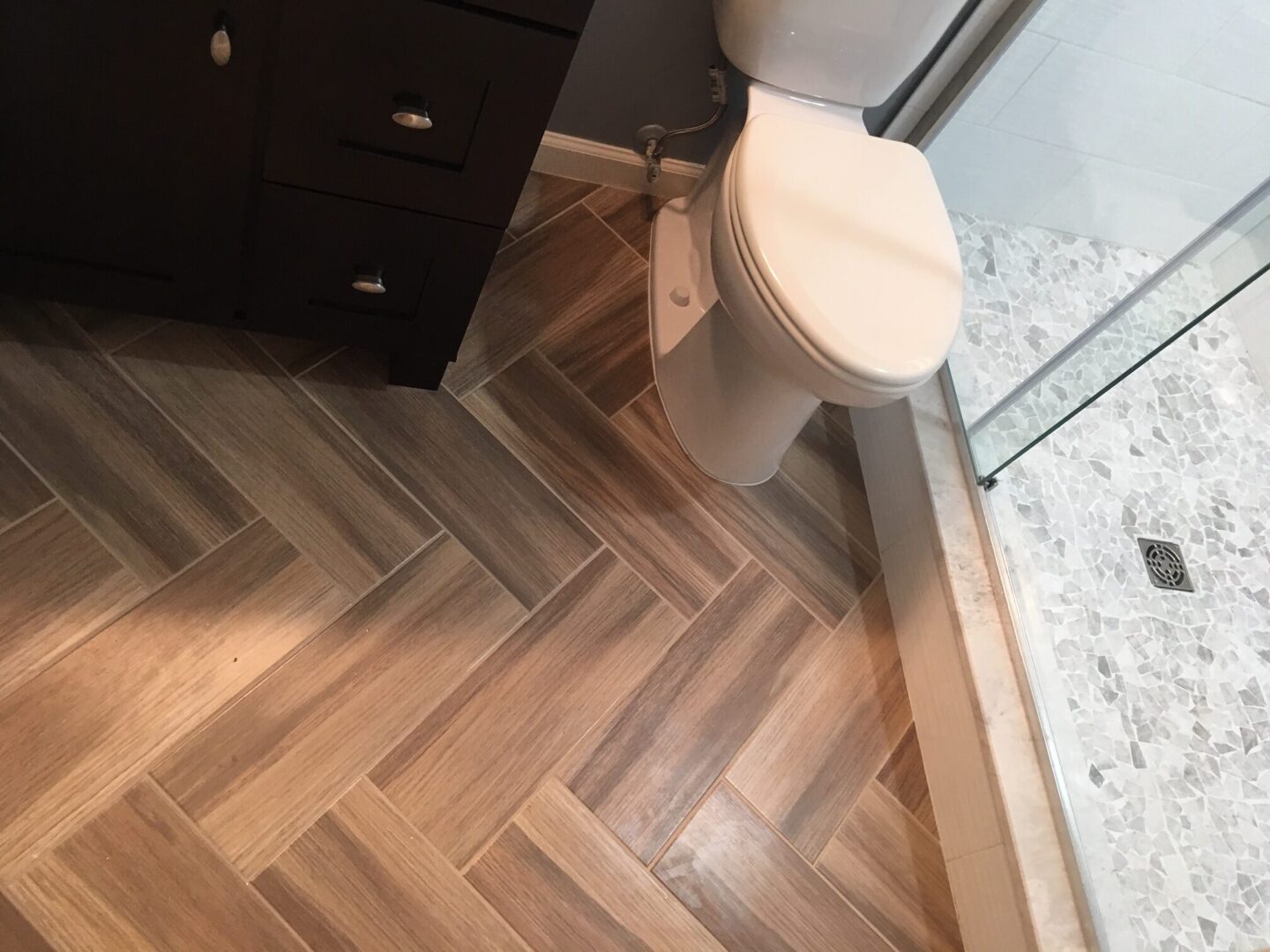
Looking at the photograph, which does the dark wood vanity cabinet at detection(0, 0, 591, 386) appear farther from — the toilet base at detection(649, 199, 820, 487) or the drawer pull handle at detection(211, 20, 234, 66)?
the toilet base at detection(649, 199, 820, 487)

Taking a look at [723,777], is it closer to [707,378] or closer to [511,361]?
[707,378]

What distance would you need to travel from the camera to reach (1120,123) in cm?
170

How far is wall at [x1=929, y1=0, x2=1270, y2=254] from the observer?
1.55 m

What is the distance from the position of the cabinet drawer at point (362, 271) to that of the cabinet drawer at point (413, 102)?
31 mm

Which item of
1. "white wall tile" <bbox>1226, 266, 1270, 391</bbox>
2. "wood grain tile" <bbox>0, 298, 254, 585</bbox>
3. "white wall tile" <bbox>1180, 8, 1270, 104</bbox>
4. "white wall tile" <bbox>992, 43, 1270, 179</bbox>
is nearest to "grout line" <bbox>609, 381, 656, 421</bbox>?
"wood grain tile" <bbox>0, 298, 254, 585</bbox>

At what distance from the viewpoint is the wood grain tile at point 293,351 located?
1.42 metres

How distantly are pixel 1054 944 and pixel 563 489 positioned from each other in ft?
2.92

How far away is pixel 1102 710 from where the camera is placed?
1431mm

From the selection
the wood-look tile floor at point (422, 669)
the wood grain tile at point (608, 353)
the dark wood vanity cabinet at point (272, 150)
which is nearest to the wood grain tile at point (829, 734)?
the wood-look tile floor at point (422, 669)

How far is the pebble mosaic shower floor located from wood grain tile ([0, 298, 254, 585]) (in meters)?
1.19

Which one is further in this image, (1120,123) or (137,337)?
(1120,123)

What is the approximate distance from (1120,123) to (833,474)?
0.81 meters

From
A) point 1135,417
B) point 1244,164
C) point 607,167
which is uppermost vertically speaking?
point 1244,164

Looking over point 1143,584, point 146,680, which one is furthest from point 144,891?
point 1143,584
